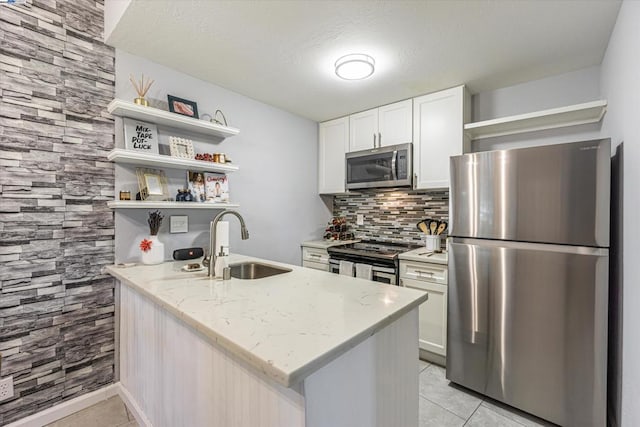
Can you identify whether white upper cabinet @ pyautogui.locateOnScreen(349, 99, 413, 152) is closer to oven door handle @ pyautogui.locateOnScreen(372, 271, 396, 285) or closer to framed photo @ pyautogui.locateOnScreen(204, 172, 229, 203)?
oven door handle @ pyautogui.locateOnScreen(372, 271, 396, 285)

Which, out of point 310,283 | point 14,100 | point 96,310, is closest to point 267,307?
point 310,283

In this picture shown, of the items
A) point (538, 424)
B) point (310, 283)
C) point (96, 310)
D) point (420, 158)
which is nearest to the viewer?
point (310, 283)

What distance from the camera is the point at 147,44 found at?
6.08 feet

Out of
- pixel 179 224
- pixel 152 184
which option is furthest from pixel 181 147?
pixel 179 224

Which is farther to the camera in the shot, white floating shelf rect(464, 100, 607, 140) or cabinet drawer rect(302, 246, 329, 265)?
cabinet drawer rect(302, 246, 329, 265)

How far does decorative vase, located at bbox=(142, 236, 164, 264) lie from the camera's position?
6.17 ft

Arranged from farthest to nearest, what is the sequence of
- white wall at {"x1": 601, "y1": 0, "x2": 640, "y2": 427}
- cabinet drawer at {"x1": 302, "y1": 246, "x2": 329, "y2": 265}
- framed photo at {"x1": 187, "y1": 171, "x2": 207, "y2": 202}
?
1. cabinet drawer at {"x1": 302, "y1": 246, "x2": 329, "y2": 265}
2. framed photo at {"x1": 187, "y1": 171, "x2": 207, "y2": 202}
3. white wall at {"x1": 601, "y1": 0, "x2": 640, "y2": 427}

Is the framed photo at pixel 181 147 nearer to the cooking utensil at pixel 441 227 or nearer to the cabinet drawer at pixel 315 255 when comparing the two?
the cabinet drawer at pixel 315 255

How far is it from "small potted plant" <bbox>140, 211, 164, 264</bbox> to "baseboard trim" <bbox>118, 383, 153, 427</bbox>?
0.80 m

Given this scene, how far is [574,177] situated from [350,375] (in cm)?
158

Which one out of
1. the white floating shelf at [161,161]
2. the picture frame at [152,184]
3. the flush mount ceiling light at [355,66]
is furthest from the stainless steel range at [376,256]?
the picture frame at [152,184]

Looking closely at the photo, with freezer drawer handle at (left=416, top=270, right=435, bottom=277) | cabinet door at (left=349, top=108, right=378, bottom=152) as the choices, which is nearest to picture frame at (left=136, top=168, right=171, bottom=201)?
cabinet door at (left=349, top=108, right=378, bottom=152)

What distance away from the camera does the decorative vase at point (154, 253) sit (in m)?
1.88

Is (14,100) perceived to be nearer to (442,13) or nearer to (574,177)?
(442,13)
